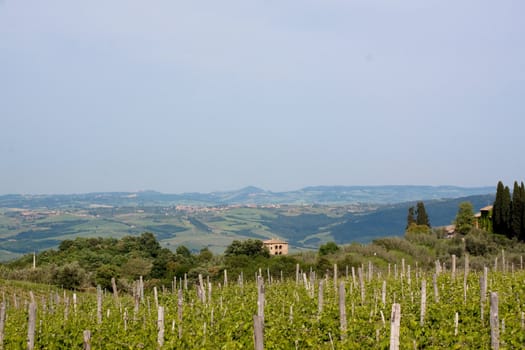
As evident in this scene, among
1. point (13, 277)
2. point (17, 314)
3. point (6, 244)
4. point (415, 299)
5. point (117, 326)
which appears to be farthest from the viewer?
point (6, 244)

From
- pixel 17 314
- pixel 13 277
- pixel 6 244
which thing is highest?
pixel 17 314

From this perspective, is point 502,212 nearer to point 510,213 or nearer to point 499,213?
point 499,213

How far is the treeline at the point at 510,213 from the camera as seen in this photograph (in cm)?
5088

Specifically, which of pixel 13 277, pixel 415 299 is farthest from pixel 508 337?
pixel 13 277

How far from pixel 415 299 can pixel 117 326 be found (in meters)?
8.78

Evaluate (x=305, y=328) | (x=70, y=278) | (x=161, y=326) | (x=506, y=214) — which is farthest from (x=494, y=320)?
(x=506, y=214)

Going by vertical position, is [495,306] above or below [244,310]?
above

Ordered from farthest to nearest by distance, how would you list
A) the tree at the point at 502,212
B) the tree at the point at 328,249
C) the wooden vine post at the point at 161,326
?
the tree at the point at 502,212 → the tree at the point at 328,249 → the wooden vine post at the point at 161,326

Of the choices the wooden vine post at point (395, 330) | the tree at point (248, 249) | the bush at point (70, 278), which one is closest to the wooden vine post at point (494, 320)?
the wooden vine post at point (395, 330)

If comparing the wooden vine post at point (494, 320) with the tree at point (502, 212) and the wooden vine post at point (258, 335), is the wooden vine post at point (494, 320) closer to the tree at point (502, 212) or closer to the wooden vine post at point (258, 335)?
the wooden vine post at point (258, 335)

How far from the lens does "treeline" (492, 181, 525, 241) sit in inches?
2003

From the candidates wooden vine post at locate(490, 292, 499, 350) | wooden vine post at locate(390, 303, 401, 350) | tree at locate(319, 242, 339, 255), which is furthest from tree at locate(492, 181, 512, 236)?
wooden vine post at locate(390, 303, 401, 350)

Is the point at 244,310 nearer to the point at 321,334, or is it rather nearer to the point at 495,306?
the point at 321,334

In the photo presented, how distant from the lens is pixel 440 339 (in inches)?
400
